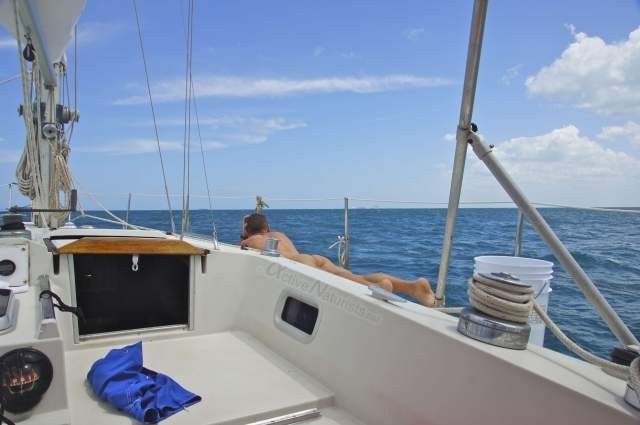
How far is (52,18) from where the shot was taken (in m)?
3.14

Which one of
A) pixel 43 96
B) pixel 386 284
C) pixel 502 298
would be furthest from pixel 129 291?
pixel 502 298

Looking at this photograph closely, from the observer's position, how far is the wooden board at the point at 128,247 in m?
2.29

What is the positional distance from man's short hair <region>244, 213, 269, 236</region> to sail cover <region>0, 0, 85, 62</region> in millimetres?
1855

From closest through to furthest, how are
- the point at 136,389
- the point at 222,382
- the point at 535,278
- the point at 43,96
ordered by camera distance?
the point at 535,278, the point at 136,389, the point at 222,382, the point at 43,96

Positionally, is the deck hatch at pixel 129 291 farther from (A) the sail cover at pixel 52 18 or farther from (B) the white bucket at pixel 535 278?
(B) the white bucket at pixel 535 278

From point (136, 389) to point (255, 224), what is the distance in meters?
1.86

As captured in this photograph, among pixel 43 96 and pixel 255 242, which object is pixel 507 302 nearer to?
pixel 255 242

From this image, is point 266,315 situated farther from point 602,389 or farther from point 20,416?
point 602,389

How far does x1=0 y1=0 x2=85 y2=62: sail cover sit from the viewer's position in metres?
2.86

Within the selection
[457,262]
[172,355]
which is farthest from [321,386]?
[457,262]

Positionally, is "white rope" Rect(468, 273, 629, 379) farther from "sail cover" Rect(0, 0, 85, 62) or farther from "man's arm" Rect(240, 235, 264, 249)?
"sail cover" Rect(0, 0, 85, 62)

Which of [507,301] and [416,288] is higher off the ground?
[507,301]

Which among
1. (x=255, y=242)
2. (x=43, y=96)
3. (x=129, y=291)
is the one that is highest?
(x=43, y=96)

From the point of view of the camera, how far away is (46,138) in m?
3.27
